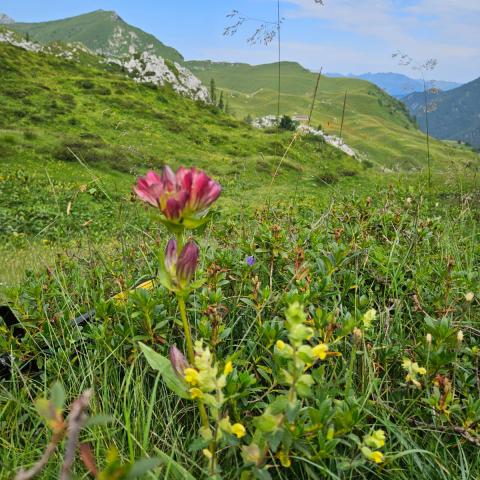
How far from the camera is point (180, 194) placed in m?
1.31

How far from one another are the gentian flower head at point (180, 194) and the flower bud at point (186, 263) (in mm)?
87

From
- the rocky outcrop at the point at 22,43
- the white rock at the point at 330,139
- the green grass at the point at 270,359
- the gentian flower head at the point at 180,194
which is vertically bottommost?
the green grass at the point at 270,359

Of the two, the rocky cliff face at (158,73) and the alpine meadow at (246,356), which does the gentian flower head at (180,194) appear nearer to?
the alpine meadow at (246,356)

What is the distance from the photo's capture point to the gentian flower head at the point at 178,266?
55.3 inches

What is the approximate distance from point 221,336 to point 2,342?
3.62 feet

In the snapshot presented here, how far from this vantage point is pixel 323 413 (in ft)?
5.09

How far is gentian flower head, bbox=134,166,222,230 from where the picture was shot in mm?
1315

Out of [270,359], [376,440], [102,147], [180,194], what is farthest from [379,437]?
[102,147]

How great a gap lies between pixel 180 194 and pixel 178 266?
0.23 metres

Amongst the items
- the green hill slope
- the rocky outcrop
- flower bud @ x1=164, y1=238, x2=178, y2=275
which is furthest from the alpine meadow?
the rocky outcrop

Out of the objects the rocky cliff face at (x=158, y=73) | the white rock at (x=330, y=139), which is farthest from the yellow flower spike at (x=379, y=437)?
the rocky cliff face at (x=158, y=73)

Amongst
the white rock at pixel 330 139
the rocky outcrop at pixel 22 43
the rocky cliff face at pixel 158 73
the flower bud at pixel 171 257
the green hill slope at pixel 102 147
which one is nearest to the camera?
the flower bud at pixel 171 257

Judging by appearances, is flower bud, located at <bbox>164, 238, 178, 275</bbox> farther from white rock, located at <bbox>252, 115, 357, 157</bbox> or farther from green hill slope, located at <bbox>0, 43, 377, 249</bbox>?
green hill slope, located at <bbox>0, 43, 377, 249</bbox>

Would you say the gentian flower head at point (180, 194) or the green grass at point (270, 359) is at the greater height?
the gentian flower head at point (180, 194)
